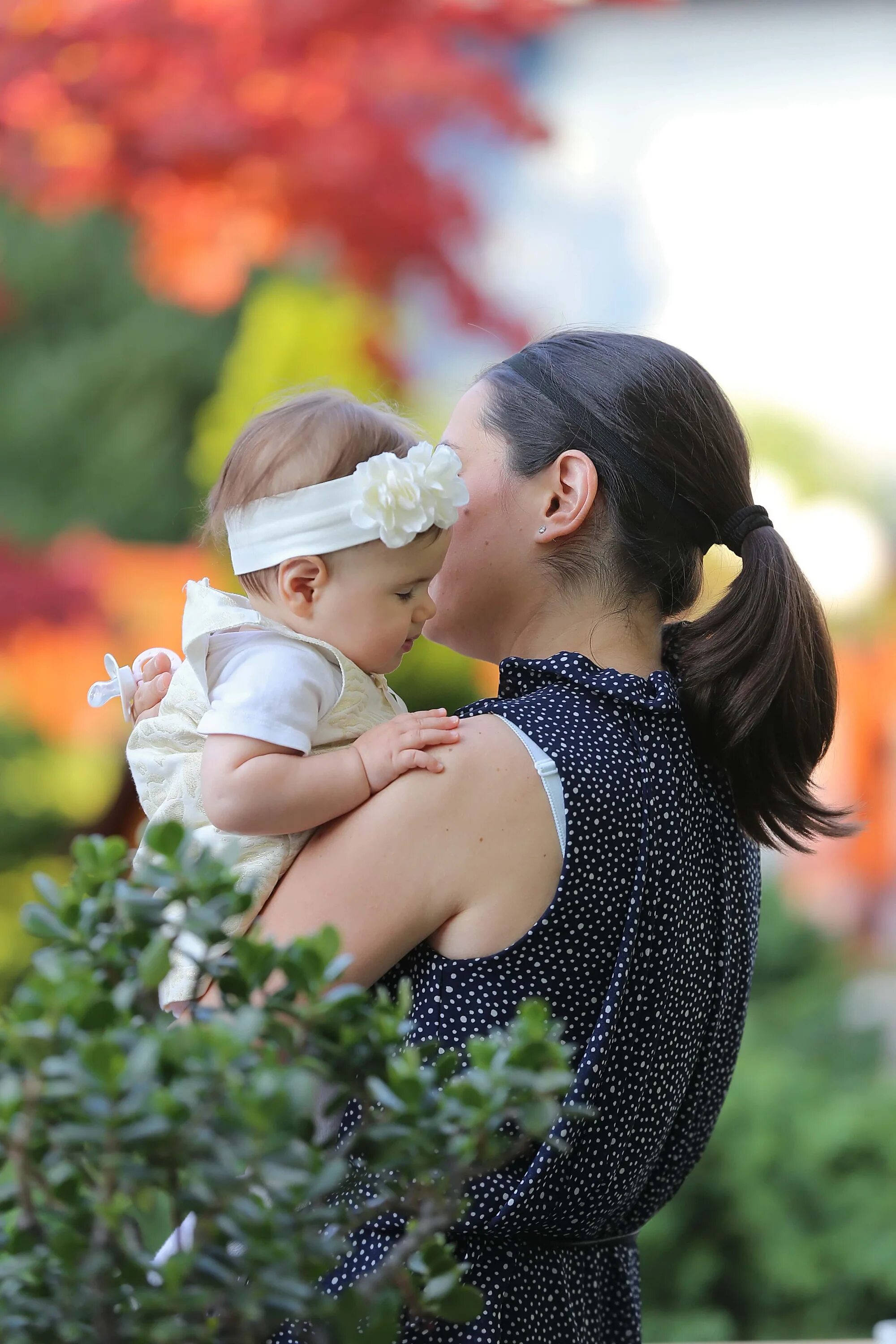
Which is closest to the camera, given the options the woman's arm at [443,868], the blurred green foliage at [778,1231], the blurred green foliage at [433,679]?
the woman's arm at [443,868]

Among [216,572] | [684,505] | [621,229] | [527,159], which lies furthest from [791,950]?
[684,505]

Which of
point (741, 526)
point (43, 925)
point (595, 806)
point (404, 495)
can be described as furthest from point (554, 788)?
point (43, 925)

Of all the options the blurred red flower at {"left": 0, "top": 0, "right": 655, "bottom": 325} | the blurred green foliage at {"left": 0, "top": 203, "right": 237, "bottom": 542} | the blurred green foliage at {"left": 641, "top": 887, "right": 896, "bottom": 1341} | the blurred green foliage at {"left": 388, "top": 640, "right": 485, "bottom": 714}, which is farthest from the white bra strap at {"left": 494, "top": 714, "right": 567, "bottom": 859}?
the blurred red flower at {"left": 0, "top": 0, "right": 655, "bottom": 325}

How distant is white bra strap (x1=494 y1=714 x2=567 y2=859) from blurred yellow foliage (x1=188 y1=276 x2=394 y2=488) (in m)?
2.52

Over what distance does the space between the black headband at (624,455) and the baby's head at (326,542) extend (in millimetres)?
158

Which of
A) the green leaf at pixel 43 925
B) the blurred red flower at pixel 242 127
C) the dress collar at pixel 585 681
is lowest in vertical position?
the dress collar at pixel 585 681

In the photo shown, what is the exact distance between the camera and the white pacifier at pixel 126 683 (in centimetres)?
135

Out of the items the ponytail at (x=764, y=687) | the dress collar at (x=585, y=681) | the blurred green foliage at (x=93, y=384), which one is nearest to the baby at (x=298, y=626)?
the dress collar at (x=585, y=681)

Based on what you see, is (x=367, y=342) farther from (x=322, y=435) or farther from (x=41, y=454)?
(x=322, y=435)

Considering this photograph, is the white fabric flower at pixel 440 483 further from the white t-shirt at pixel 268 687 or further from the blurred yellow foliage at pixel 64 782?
the blurred yellow foliage at pixel 64 782

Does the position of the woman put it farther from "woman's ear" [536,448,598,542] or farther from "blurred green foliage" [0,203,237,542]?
"blurred green foliage" [0,203,237,542]

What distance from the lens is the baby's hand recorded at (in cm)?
108

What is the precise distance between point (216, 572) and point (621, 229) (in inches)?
70.3

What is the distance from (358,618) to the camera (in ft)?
4.09
